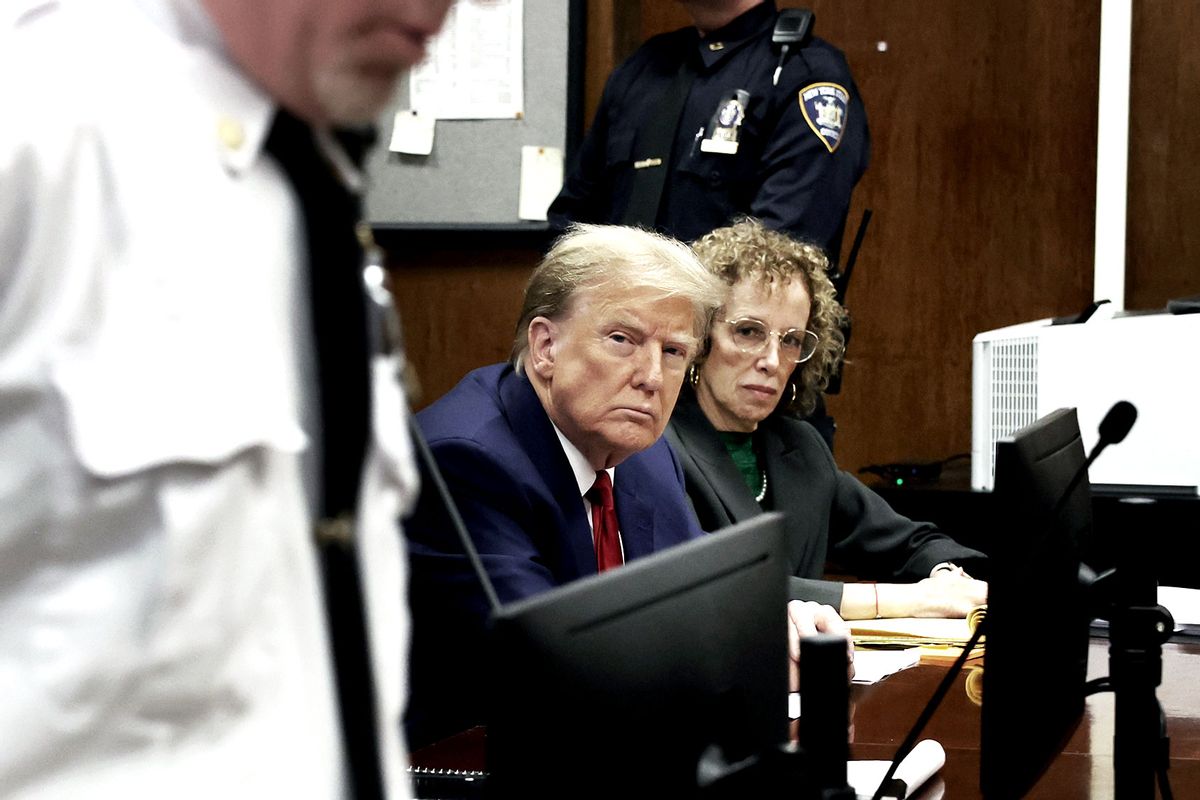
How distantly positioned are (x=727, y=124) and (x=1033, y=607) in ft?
6.88

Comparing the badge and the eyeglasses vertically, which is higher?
the badge

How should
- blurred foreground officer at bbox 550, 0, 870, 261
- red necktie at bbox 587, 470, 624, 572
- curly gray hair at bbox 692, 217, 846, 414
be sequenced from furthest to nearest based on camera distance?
blurred foreground officer at bbox 550, 0, 870, 261, curly gray hair at bbox 692, 217, 846, 414, red necktie at bbox 587, 470, 624, 572

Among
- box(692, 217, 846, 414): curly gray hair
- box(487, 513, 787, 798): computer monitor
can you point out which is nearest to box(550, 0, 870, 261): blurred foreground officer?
box(692, 217, 846, 414): curly gray hair

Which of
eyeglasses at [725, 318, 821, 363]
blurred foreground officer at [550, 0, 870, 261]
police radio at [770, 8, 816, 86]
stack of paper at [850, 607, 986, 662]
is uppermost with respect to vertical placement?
police radio at [770, 8, 816, 86]

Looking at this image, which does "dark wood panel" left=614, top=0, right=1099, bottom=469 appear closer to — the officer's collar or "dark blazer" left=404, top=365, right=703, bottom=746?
the officer's collar

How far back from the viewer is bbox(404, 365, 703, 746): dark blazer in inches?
72.1

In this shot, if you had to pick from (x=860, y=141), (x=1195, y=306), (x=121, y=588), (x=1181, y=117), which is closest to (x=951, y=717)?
(x=121, y=588)

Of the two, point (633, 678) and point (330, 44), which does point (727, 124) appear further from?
point (330, 44)

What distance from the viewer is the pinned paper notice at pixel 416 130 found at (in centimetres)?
409

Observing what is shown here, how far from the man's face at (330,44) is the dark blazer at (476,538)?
1.14 meters

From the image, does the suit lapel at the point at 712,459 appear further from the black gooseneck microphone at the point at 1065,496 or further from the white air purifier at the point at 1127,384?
the black gooseneck microphone at the point at 1065,496

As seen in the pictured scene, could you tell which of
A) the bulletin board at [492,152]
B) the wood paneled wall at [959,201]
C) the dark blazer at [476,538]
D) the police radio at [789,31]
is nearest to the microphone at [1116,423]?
the dark blazer at [476,538]

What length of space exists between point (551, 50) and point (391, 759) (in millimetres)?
3489

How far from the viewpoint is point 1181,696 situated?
182 cm
